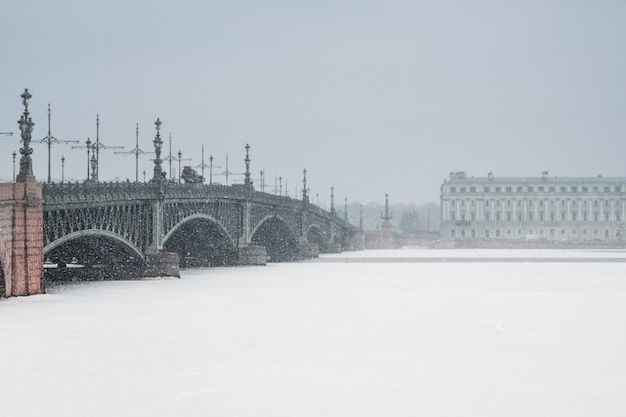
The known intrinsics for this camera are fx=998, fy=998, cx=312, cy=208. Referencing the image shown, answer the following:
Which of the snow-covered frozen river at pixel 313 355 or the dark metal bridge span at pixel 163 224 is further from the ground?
the dark metal bridge span at pixel 163 224

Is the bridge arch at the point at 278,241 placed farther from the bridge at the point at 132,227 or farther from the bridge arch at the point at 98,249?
the bridge arch at the point at 98,249

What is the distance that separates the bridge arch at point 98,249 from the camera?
48.2 m

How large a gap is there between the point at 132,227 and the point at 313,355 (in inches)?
1289

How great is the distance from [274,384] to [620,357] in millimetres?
7765

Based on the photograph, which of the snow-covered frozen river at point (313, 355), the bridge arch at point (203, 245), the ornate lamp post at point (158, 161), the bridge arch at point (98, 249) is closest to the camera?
the snow-covered frozen river at point (313, 355)

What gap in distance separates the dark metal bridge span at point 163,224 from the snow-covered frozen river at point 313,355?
5251mm

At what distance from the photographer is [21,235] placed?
36.3 meters

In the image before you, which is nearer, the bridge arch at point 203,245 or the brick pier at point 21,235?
the brick pier at point 21,235

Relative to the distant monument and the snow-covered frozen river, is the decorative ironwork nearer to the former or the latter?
the snow-covered frozen river

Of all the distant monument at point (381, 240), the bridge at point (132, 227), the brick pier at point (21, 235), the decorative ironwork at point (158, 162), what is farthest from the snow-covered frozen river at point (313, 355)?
Result: the distant monument at point (381, 240)

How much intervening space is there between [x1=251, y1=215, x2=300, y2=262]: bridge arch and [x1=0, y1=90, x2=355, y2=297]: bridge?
0.32ft

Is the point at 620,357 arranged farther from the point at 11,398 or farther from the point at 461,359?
the point at 11,398

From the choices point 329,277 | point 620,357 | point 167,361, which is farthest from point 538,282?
point 167,361

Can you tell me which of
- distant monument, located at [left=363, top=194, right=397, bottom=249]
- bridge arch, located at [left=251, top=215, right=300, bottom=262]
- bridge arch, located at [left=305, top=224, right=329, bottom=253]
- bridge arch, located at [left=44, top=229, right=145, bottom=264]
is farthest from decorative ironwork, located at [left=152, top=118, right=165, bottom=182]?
distant monument, located at [left=363, top=194, right=397, bottom=249]
